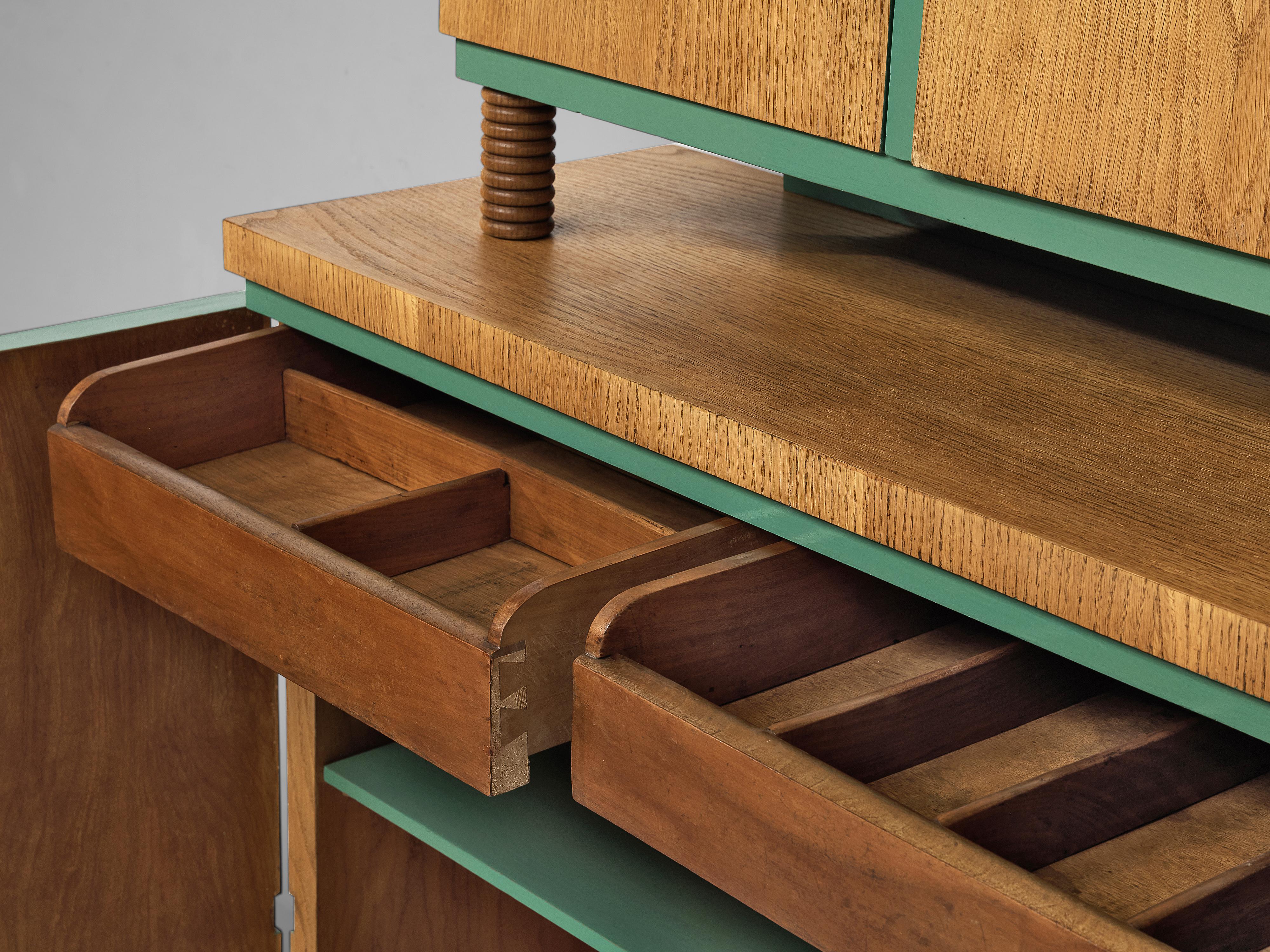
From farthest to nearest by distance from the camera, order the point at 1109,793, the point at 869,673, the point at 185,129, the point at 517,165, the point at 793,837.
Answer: the point at 185,129 < the point at 517,165 < the point at 869,673 < the point at 1109,793 < the point at 793,837

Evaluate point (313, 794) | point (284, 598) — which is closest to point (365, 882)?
point (313, 794)

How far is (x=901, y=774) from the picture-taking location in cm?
84

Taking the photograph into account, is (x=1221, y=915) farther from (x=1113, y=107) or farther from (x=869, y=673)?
(x=1113, y=107)

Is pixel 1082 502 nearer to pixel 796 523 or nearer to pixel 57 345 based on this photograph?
pixel 796 523

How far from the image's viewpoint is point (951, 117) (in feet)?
2.75

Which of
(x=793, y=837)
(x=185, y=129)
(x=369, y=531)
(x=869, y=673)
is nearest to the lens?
(x=793, y=837)

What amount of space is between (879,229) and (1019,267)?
5.5 inches

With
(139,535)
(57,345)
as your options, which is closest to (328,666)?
(139,535)

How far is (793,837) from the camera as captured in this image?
0.71m

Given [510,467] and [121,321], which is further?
[121,321]

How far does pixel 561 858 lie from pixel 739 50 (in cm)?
63

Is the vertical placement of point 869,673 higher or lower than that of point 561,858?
higher

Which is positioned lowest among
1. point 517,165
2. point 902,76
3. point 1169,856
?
point 1169,856

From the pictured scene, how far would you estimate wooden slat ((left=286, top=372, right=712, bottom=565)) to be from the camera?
3.43 ft
